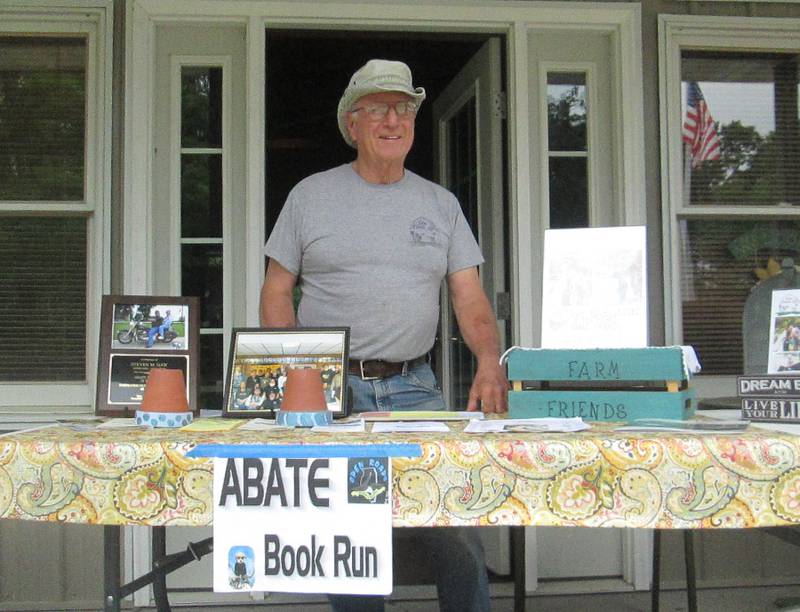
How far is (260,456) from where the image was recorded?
4.66 feet

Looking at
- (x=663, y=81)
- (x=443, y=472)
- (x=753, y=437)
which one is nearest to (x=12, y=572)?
(x=443, y=472)

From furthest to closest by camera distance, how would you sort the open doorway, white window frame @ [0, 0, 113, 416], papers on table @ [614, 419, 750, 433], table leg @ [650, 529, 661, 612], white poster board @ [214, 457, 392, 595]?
the open doorway < white window frame @ [0, 0, 113, 416] < table leg @ [650, 529, 661, 612] < papers on table @ [614, 419, 750, 433] < white poster board @ [214, 457, 392, 595]

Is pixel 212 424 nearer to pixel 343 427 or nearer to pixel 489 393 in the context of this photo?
Answer: pixel 343 427

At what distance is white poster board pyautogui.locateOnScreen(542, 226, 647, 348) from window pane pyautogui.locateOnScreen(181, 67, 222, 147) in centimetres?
204

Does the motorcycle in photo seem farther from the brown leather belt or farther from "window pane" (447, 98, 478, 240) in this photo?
"window pane" (447, 98, 478, 240)

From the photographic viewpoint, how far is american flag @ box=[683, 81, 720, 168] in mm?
3576

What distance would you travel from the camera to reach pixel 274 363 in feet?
6.13

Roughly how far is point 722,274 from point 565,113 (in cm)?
96

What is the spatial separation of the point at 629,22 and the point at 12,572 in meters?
3.30

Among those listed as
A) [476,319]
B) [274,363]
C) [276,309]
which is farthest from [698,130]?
[274,363]

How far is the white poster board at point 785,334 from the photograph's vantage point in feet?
5.85

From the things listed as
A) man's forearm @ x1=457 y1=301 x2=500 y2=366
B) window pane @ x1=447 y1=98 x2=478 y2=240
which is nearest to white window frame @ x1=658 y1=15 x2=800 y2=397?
window pane @ x1=447 y1=98 x2=478 y2=240

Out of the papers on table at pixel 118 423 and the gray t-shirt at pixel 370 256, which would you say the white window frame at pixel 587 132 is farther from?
the papers on table at pixel 118 423

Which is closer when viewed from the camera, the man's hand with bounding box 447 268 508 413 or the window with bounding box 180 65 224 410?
the man's hand with bounding box 447 268 508 413
